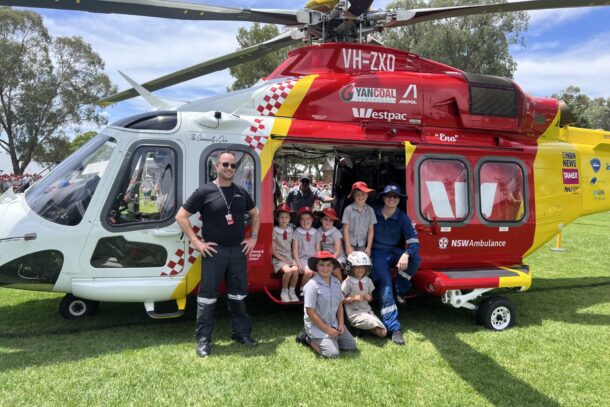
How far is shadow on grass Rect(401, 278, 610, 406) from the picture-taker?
135 inches

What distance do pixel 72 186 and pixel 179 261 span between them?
128 centimetres

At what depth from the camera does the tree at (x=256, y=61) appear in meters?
23.6

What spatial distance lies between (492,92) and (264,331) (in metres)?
3.92

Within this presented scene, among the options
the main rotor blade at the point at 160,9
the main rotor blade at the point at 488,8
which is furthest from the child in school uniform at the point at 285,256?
the main rotor blade at the point at 488,8

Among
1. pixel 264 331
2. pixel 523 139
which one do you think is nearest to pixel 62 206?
pixel 264 331

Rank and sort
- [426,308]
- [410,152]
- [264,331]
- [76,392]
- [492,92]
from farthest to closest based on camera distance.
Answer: [426,308] < [492,92] < [410,152] < [264,331] < [76,392]

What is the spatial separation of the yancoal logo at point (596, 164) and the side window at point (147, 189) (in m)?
5.58

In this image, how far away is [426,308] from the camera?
566cm

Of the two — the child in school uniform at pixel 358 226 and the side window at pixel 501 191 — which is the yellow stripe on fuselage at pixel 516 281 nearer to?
the side window at pixel 501 191

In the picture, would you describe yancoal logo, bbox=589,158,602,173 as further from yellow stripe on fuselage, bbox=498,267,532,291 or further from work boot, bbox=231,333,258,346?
work boot, bbox=231,333,258,346

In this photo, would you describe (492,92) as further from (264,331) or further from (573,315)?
(264,331)

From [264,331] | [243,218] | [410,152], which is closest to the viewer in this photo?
[243,218]

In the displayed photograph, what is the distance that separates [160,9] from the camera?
3.87 m

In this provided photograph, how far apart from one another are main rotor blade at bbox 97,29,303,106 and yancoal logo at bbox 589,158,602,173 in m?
4.39
